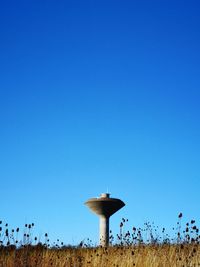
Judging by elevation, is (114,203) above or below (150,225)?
above

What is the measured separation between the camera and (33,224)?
11727mm

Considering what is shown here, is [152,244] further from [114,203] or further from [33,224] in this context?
[114,203]

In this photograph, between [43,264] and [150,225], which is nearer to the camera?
[43,264]

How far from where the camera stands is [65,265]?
12391 millimetres

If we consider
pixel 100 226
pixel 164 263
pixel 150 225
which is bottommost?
pixel 164 263

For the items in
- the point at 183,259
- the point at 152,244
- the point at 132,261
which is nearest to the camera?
the point at 183,259

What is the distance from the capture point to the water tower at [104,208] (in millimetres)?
24141

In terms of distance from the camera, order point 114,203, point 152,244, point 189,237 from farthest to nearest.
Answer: point 114,203, point 152,244, point 189,237

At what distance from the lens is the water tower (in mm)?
24141

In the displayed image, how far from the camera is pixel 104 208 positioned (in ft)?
79.7

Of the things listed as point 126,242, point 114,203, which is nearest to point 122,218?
point 126,242

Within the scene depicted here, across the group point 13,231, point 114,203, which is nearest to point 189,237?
point 13,231

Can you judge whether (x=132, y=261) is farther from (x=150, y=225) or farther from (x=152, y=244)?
(x=150, y=225)

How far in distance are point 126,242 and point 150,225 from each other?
1.06 metres
